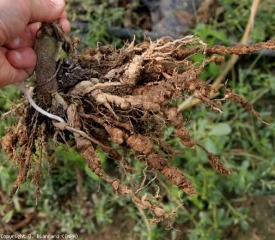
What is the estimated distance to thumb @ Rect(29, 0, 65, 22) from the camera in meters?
0.99

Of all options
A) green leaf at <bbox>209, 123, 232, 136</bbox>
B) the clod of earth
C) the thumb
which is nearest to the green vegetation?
green leaf at <bbox>209, 123, 232, 136</bbox>

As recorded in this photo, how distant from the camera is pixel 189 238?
1.67m

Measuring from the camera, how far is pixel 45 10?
1024 mm

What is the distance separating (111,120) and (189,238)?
898 mm

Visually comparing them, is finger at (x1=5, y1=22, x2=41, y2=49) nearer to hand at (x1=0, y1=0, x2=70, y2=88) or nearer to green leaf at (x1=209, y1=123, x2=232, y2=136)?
hand at (x1=0, y1=0, x2=70, y2=88)

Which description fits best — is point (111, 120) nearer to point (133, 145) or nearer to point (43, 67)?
point (133, 145)

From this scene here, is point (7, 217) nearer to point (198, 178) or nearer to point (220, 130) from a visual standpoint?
point (198, 178)

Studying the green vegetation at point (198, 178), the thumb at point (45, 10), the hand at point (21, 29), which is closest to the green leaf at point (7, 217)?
the green vegetation at point (198, 178)

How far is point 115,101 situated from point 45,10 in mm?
318

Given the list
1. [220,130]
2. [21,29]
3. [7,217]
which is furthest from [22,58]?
[7,217]

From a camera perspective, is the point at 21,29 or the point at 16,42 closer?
the point at 21,29

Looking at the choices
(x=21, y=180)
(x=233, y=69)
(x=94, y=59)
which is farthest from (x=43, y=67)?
(x=233, y=69)

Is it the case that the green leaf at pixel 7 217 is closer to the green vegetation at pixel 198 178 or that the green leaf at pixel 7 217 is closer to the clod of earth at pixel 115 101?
the green vegetation at pixel 198 178

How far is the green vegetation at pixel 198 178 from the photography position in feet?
5.33
